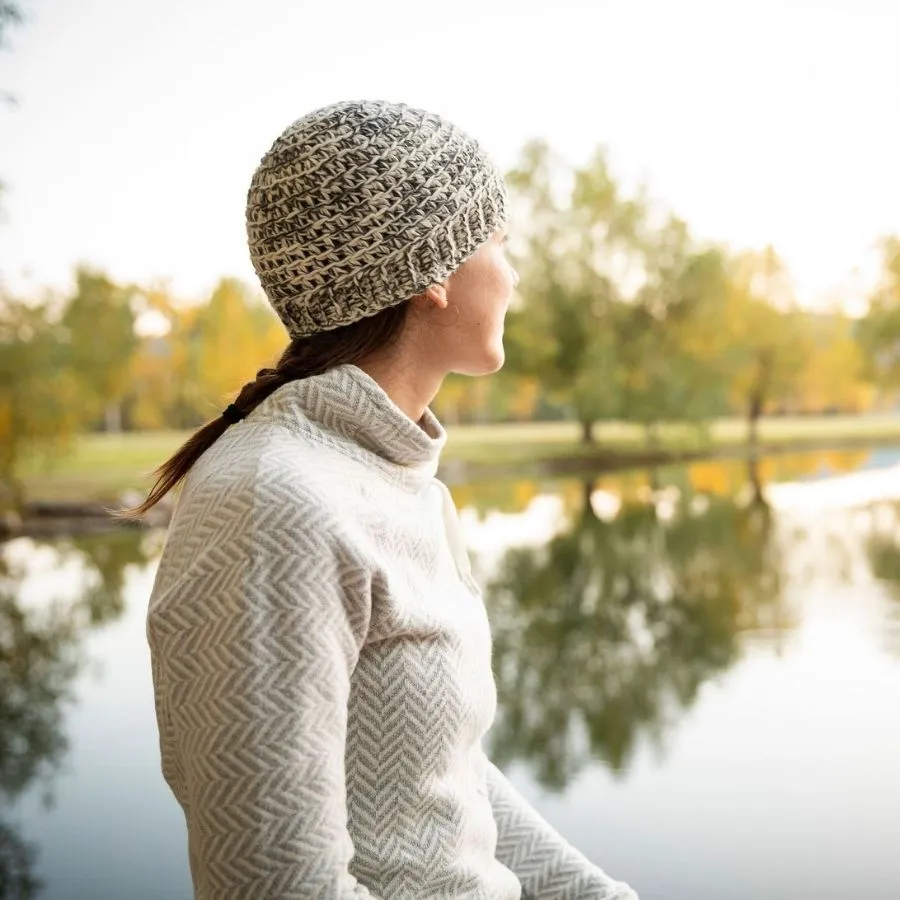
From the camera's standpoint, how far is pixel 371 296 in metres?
0.74

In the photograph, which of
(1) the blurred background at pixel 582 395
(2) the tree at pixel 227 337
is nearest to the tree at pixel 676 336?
(1) the blurred background at pixel 582 395

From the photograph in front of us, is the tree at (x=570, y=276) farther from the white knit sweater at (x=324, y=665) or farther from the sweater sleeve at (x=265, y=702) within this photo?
the sweater sleeve at (x=265, y=702)

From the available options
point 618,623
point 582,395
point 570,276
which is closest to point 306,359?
point 618,623

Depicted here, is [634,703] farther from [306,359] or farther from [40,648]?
[306,359]

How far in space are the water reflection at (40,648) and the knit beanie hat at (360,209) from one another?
2.49 metres

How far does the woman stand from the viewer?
60cm

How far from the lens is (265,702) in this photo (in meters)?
0.59

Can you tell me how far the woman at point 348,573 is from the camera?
60 centimetres

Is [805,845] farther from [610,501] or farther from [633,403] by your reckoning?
[633,403]

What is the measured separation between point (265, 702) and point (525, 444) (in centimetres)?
1216

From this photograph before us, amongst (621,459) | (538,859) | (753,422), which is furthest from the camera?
(621,459)

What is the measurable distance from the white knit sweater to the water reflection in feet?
7.93

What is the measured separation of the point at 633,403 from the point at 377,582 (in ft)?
38.3

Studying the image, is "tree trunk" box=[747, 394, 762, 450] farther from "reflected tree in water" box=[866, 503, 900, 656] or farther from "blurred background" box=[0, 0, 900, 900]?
"reflected tree in water" box=[866, 503, 900, 656]
